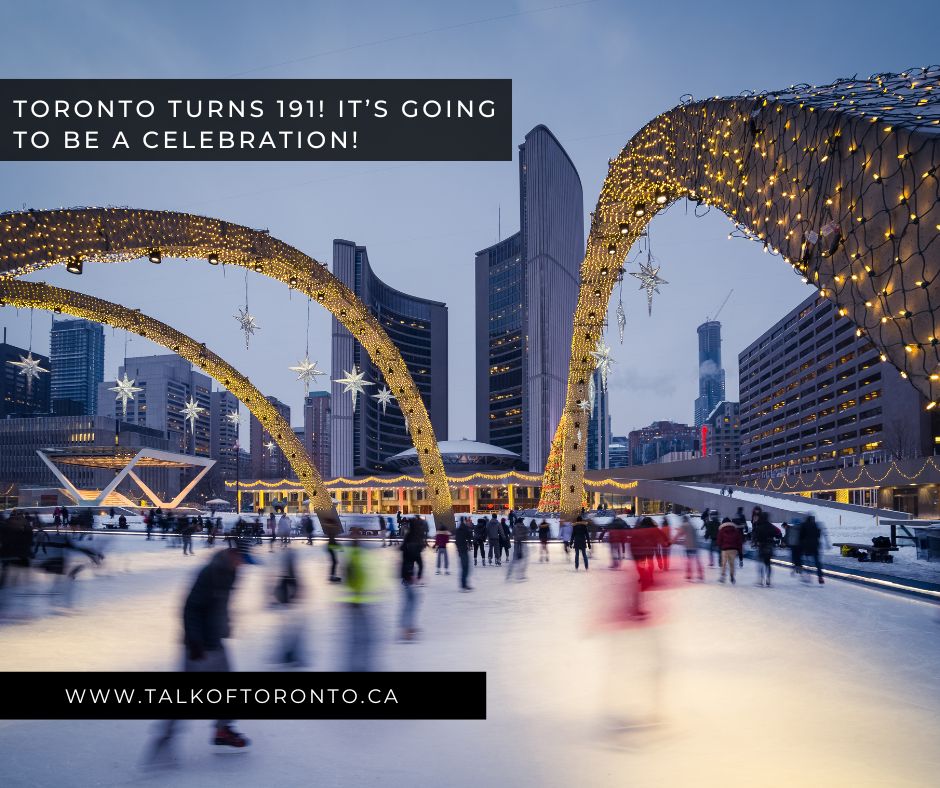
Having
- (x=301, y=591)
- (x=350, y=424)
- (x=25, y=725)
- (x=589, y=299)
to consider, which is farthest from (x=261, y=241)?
(x=350, y=424)

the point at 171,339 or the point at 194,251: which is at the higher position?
the point at 194,251

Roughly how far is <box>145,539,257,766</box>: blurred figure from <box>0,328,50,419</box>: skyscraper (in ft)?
506

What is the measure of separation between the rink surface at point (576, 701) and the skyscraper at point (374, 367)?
8414 centimetres

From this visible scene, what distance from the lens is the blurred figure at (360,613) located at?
6.80m

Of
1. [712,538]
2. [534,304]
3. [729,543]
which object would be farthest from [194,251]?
[534,304]

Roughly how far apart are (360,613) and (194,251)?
14.9 m

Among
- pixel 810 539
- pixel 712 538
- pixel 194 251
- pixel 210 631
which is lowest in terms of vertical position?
pixel 712 538

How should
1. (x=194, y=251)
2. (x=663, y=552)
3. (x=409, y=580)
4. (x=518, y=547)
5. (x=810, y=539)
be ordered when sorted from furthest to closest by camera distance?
(x=194, y=251) → (x=518, y=547) → (x=810, y=539) → (x=663, y=552) → (x=409, y=580)

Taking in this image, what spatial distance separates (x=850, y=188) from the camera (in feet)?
20.0

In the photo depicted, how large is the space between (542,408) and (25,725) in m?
96.2

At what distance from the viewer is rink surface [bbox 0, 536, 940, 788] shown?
14.8 feet

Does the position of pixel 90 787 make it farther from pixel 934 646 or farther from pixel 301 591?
pixel 934 646

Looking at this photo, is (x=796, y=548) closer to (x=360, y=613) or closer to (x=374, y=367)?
(x=360, y=613)

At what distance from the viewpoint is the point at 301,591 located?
723 cm
